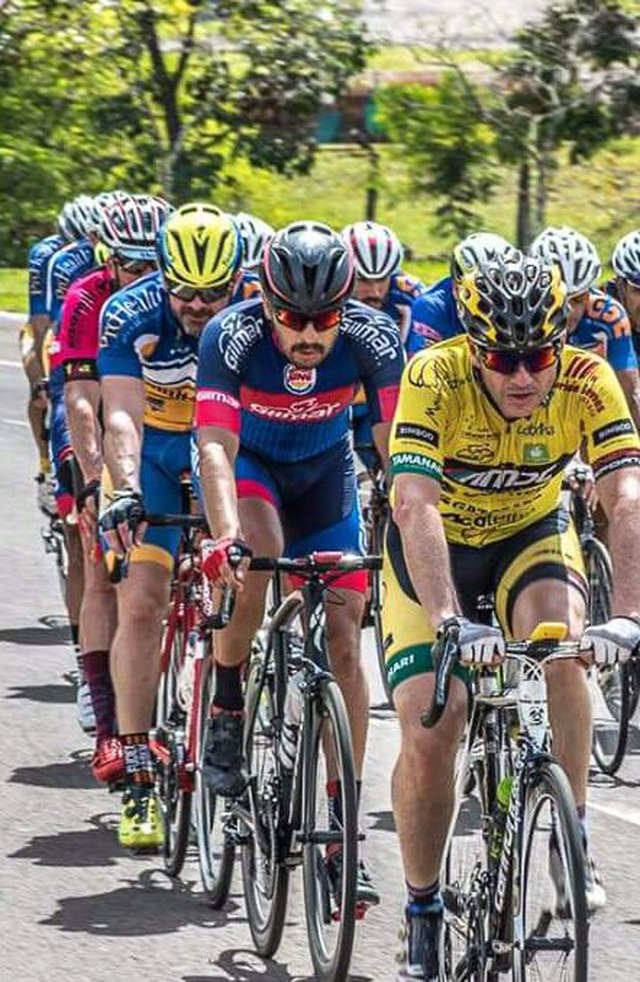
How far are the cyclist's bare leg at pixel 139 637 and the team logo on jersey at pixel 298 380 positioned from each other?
0.97 metres

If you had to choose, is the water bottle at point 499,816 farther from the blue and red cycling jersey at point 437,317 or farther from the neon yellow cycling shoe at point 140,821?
the blue and red cycling jersey at point 437,317

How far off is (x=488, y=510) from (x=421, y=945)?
114 cm

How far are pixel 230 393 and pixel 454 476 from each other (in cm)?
98

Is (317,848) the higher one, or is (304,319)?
(304,319)

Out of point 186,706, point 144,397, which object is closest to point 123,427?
point 144,397

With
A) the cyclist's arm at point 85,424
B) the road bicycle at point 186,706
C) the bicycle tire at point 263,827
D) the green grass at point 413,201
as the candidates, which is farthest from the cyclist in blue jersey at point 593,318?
the green grass at point 413,201

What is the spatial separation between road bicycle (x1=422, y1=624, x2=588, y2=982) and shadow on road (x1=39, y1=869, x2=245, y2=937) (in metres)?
1.38

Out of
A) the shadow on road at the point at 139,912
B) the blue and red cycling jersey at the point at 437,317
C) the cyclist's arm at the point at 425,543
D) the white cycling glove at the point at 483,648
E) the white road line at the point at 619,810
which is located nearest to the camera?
the white cycling glove at the point at 483,648

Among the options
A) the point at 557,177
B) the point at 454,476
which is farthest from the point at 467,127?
the point at 454,476

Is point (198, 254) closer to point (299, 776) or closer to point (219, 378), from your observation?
point (219, 378)

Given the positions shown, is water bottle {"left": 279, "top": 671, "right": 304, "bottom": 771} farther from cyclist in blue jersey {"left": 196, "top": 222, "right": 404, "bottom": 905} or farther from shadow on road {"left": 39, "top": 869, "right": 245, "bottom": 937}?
shadow on road {"left": 39, "top": 869, "right": 245, "bottom": 937}

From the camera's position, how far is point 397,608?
6.23 metres

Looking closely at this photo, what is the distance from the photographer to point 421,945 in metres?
5.99

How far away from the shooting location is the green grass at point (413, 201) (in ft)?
96.7
